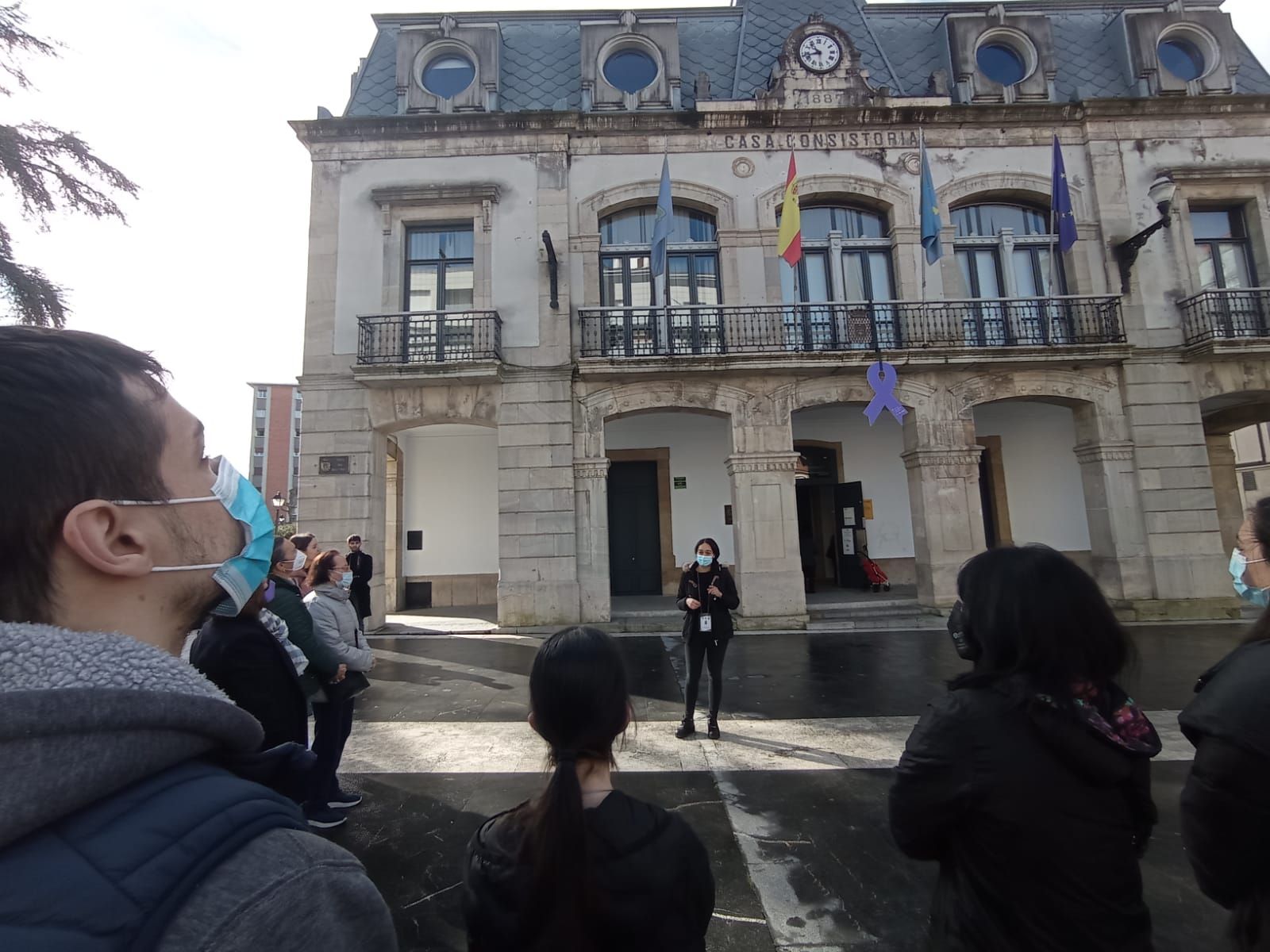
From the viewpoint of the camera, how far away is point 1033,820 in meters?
1.56

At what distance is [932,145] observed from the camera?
503 inches

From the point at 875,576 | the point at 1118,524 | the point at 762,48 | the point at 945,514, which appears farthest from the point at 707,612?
the point at 762,48

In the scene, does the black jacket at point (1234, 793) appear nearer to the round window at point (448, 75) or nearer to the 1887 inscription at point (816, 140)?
the 1887 inscription at point (816, 140)

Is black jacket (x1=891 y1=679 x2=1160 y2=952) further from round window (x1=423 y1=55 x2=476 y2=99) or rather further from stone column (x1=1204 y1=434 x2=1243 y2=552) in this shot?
stone column (x1=1204 y1=434 x2=1243 y2=552)

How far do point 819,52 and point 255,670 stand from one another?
15.9 meters

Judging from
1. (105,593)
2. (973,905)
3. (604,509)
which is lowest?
(973,905)

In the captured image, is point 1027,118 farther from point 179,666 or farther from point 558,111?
point 179,666

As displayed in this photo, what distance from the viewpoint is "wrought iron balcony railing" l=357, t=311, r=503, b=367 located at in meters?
11.8

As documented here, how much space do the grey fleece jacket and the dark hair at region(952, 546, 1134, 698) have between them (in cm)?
171

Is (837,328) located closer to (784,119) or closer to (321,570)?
(784,119)

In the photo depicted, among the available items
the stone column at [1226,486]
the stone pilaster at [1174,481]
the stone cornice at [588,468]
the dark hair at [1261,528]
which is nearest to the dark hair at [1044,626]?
the dark hair at [1261,528]

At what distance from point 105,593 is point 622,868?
1239 millimetres

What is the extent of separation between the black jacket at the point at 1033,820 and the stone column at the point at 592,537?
9.90m

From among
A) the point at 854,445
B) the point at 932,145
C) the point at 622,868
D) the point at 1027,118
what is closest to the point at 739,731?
the point at 622,868
